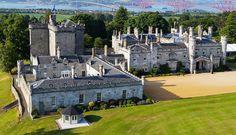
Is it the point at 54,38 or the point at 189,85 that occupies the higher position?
the point at 54,38

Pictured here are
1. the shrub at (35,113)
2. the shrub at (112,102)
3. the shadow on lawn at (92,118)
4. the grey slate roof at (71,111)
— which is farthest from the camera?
the shrub at (112,102)

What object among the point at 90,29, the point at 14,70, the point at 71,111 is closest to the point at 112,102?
the point at 71,111

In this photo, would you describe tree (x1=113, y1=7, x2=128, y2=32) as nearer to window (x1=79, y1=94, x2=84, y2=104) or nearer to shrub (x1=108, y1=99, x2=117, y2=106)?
shrub (x1=108, y1=99, x2=117, y2=106)

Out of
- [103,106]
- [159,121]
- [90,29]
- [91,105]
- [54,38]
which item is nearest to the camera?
[159,121]

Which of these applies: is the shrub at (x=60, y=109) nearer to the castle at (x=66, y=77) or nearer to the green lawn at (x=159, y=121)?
the castle at (x=66, y=77)

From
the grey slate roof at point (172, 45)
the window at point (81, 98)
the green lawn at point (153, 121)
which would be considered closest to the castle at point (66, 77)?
the window at point (81, 98)

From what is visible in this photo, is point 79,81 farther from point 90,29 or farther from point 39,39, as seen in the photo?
point 90,29

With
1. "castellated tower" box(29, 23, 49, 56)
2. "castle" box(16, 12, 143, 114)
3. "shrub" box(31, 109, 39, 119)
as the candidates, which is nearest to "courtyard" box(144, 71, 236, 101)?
"castle" box(16, 12, 143, 114)
